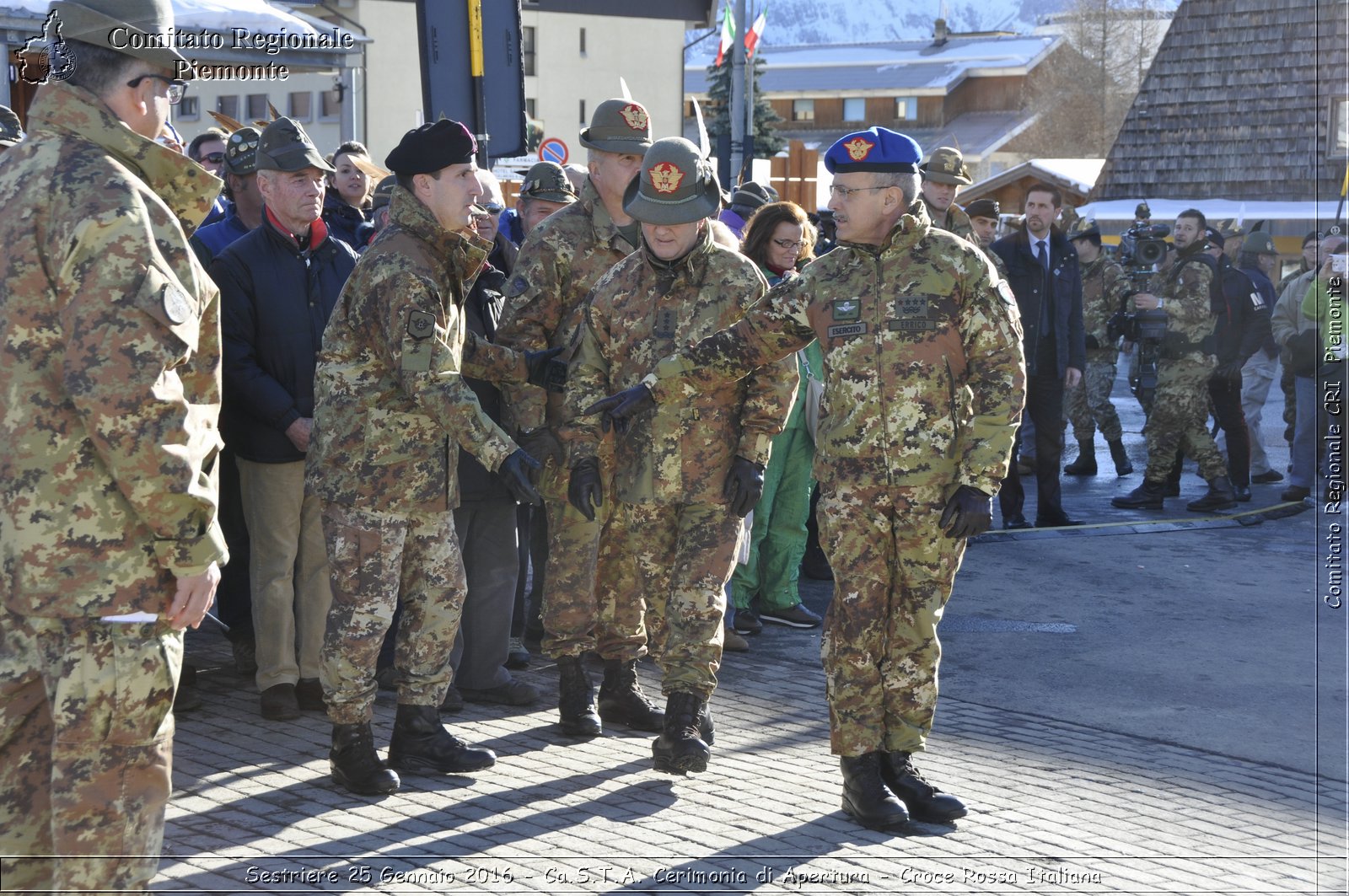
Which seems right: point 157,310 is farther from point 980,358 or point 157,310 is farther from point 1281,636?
point 1281,636

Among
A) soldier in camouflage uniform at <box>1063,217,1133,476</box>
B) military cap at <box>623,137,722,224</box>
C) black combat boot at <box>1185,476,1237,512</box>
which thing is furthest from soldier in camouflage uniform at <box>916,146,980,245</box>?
soldier in camouflage uniform at <box>1063,217,1133,476</box>

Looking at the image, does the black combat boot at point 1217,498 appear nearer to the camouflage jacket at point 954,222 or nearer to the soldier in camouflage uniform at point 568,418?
the camouflage jacket at point 954,222

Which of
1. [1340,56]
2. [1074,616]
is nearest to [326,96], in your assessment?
[1340,56]

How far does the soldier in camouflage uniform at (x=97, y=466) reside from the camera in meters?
3.26

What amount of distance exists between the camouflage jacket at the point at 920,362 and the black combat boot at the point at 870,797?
936mm

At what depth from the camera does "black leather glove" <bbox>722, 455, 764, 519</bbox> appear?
5.57m

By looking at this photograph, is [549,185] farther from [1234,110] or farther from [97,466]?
[1234,110]

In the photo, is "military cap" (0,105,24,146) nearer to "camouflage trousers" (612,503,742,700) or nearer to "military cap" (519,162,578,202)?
"military cap" (519,162,578,202)

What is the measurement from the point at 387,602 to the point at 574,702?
1.06 metres

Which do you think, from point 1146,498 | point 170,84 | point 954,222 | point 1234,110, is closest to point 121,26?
point 170,84

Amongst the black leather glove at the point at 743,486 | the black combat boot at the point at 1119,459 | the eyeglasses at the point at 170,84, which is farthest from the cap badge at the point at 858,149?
the black combat boot at the point at 1119,459

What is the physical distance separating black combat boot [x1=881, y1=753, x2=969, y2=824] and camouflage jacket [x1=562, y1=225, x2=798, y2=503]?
1167mm

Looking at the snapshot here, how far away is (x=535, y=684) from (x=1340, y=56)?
2830cm

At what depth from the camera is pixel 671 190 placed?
18.2 feet
